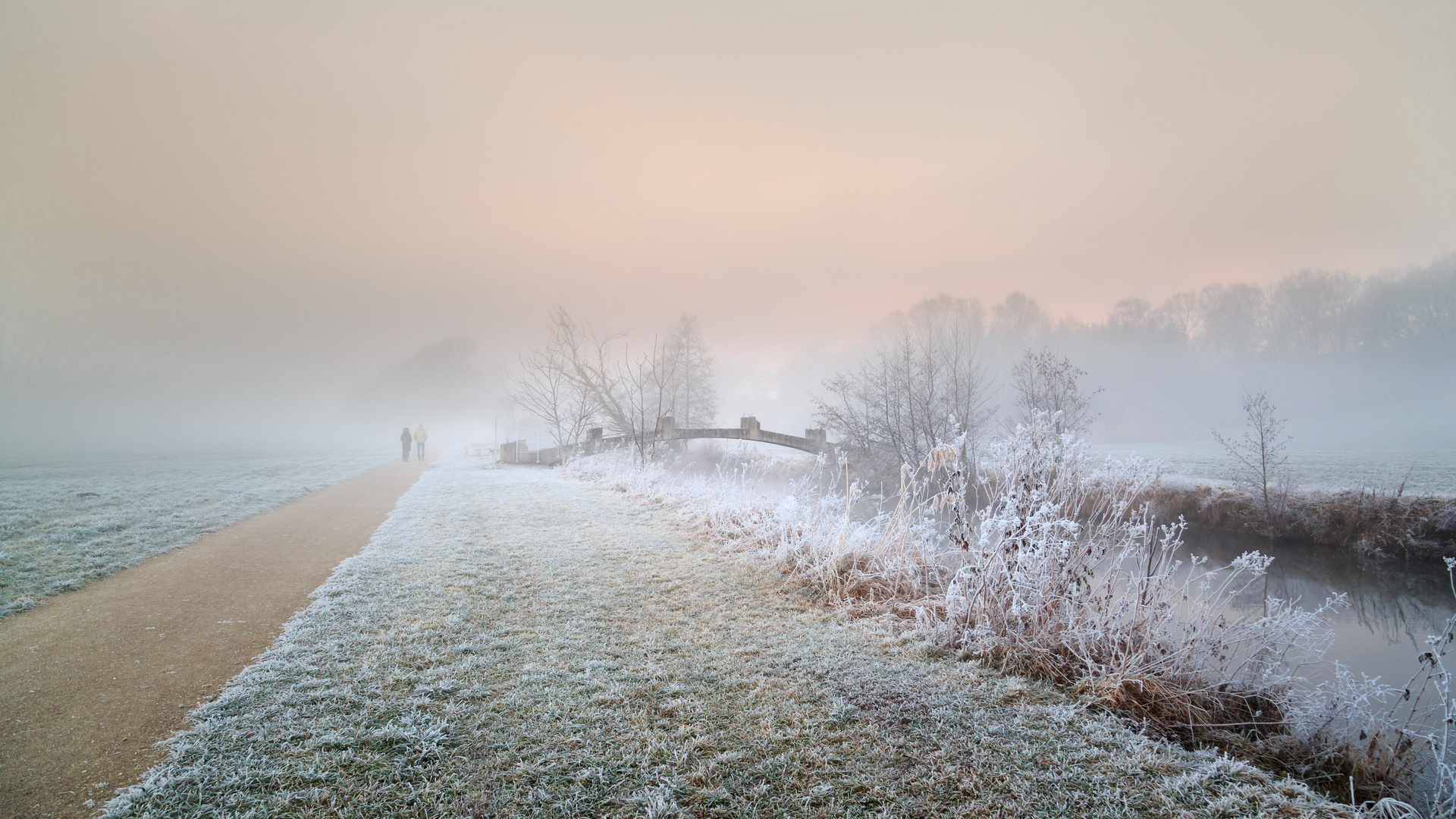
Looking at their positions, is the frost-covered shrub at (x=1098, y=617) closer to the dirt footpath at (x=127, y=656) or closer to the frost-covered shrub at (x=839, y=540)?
the frost-covered shrub at (x=839, y=540)

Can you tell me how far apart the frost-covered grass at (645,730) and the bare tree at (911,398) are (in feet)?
42.8

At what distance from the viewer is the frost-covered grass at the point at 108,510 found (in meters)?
5.38

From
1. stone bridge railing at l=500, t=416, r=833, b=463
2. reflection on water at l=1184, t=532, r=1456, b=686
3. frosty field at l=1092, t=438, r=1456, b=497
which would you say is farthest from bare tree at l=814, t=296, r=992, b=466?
reflection on water at l=1184, t=532, r=1456, b=686

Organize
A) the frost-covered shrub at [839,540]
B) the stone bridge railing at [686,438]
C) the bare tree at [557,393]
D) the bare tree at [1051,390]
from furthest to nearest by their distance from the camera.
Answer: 1. the bare tree at [557,393]
2. the stone bridge railing at [686,438]
3. the bare tree at [1051,390]
4. the frost-covered shrub at [839,540]

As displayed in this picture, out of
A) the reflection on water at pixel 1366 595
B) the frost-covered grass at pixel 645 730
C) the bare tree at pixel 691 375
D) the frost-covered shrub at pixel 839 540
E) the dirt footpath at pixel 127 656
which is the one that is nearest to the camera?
the frost-covered grass at pixel 645 730

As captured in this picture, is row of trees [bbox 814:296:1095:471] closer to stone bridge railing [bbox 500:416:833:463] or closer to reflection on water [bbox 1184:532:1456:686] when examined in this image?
stone bridge railing [bbox 500:416:833:463]

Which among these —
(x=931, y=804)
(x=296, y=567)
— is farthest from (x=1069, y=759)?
(x=296, y=567)

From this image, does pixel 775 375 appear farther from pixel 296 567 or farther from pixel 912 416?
pixel 296 567

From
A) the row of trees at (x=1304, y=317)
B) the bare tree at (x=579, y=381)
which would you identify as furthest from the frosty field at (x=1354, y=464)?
the bare tree at (x=579, y=381)

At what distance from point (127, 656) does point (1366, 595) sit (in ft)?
47.6

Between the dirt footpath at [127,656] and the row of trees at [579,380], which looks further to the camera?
the row of trees at [579,380]

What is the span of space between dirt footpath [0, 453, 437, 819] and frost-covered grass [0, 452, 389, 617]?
1.23 ft

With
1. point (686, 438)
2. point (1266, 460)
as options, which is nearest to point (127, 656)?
point (1266, 460)

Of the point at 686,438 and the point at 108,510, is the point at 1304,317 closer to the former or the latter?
the point at 686,438
